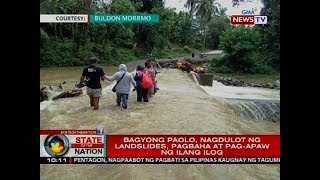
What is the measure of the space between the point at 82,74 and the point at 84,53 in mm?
234

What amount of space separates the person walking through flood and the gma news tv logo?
56.8 inches

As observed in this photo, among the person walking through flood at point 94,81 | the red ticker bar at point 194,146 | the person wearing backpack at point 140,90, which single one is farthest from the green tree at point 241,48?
the person walking through flood at point 94,81

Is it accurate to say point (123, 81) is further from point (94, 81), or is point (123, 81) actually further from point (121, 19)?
point (121, 19)

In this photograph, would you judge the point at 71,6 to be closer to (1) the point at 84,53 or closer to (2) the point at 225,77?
(1) the point at 84,53

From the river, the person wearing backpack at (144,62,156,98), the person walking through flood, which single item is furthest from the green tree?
the person walking through flood

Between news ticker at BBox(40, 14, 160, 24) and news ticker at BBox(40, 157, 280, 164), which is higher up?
news ticker at BBox(40, 14, 160, 24)

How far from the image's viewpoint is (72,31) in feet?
14.3

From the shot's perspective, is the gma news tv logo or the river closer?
the river

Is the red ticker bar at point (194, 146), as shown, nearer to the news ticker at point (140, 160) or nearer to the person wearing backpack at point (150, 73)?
the news ticker at point (140, 160)

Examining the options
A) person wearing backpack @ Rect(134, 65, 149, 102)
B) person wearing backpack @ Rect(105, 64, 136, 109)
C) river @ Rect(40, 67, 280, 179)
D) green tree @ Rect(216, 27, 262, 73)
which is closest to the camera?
river @ Rect(40, 67, 280, 179)

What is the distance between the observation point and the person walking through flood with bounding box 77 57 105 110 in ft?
14.6

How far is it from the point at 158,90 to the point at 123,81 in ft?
1.71

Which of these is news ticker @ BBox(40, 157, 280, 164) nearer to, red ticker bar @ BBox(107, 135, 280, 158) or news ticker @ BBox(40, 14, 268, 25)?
red ticker bar @ BBox(107, 135, 280, 158)

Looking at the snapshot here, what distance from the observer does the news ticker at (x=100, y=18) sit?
409cm
